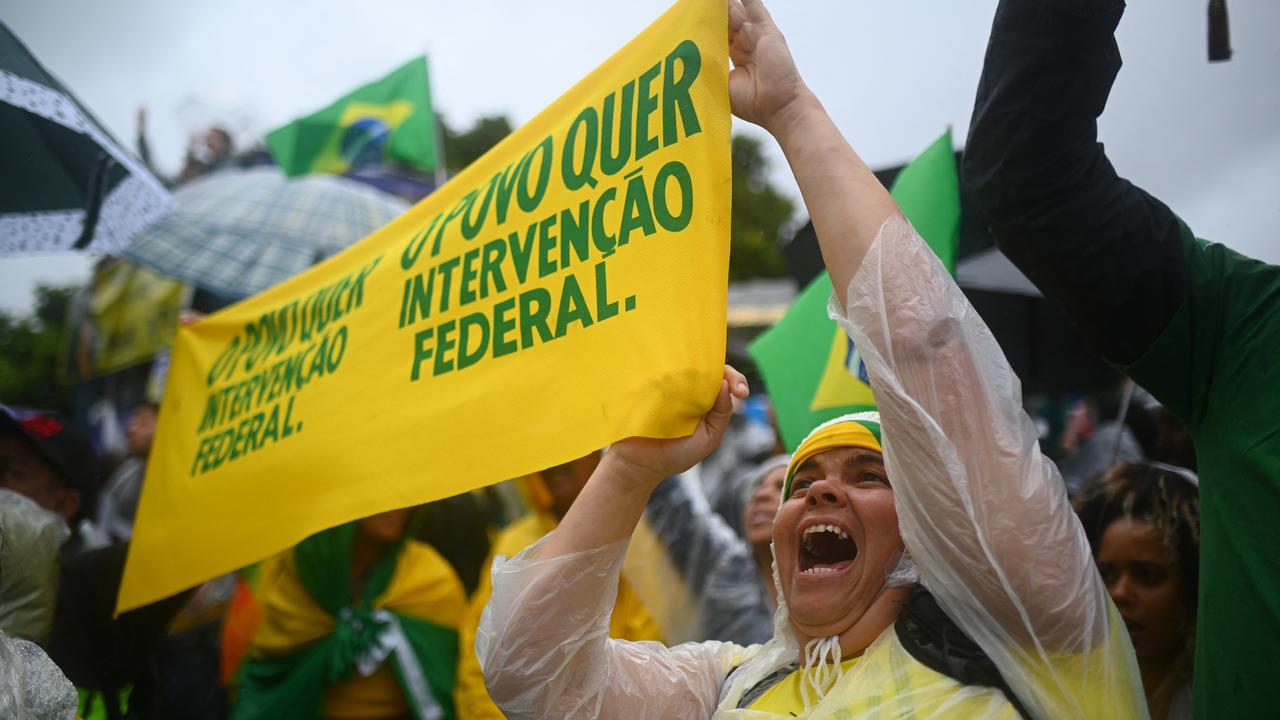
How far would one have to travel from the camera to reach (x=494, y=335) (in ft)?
6.14

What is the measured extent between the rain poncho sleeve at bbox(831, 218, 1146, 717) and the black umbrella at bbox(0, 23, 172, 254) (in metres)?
2.87

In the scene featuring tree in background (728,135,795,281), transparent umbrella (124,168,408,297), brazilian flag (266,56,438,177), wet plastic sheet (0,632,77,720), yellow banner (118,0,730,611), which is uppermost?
tree in background (728,135,795,281)

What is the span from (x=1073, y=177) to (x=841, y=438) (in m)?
0.61

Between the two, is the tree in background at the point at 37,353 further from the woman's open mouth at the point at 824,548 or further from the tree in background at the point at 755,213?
the tree in background at the point at 755,213

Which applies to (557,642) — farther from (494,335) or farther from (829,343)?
(829,343)

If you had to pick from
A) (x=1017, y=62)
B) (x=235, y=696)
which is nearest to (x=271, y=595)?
(x=235, y=696)

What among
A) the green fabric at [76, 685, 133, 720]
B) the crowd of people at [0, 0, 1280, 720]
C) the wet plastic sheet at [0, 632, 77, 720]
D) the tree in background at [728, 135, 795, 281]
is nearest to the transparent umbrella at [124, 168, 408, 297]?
the green fabric at [76, 685, 133, 720]

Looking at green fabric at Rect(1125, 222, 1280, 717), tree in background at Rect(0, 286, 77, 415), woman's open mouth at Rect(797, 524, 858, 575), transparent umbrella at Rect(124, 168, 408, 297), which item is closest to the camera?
green fabric at Rect(1125, 222, 1280, 717)

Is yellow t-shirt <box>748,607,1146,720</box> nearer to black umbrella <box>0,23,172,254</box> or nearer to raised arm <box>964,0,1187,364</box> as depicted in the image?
→ raised arm <box>964,0,1187,364</box>

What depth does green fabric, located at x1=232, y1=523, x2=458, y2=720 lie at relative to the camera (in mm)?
3000

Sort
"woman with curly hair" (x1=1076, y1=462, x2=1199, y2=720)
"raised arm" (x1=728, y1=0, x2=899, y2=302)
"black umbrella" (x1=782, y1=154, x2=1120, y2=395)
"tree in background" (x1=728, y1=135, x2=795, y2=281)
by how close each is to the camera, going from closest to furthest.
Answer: "raised arm" (x1=728, y1=0, x2=899, y2=302) → "woman with curly hair" (x1=1076, y1=462, x2=1199, y2=720) → "black umbrella" (x1=782, y1=154, x2=1120, y2=395) → "tree in background" (x1=728, y1=135, x2=795, y2=281)

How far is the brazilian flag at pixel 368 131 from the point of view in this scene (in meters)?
6.05

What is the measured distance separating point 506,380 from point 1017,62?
105 centimetres

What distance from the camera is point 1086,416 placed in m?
8.47
